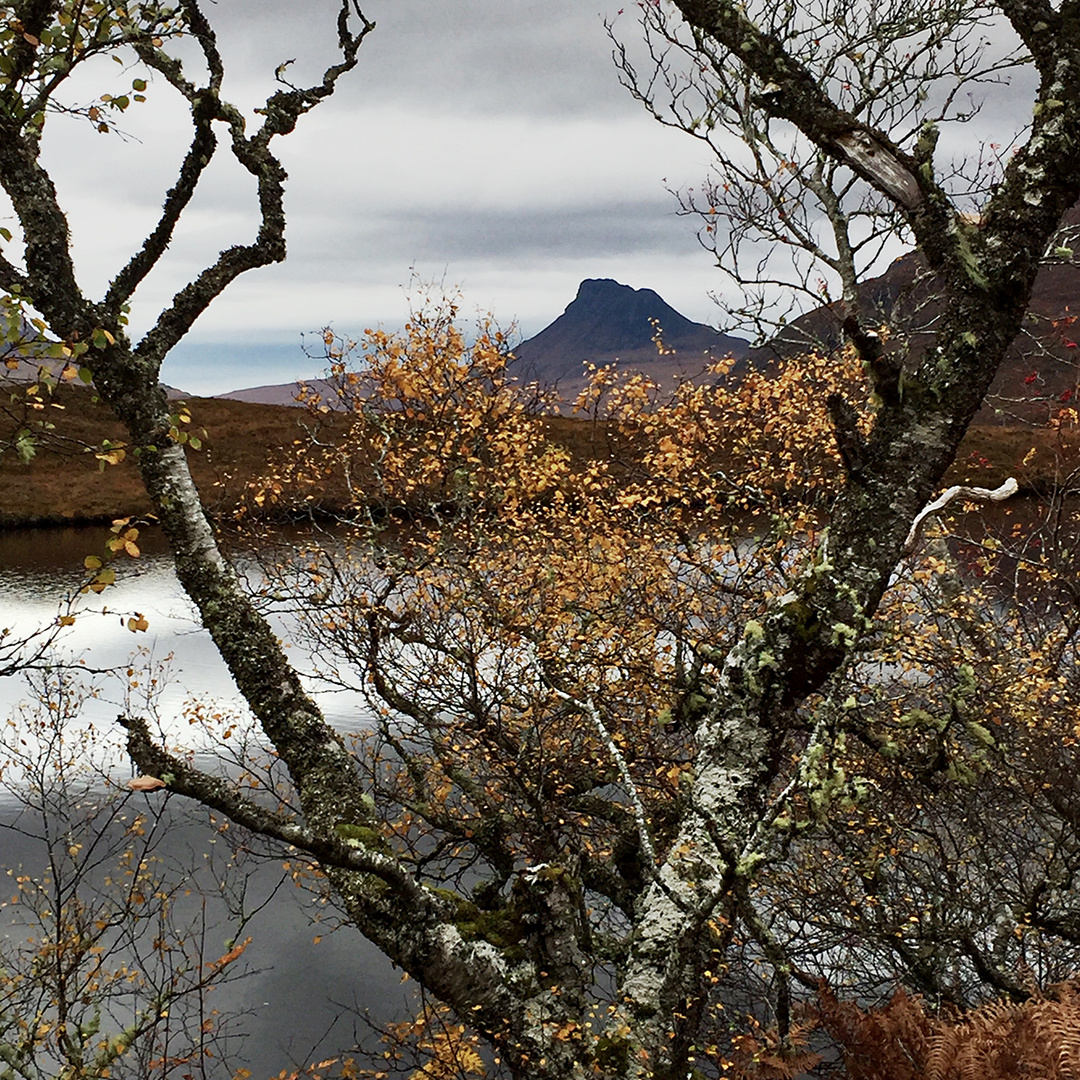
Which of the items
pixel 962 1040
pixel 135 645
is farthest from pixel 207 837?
pixel 962 1040

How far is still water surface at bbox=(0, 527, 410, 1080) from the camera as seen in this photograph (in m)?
18.7

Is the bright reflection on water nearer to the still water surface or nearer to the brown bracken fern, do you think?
the still water surface

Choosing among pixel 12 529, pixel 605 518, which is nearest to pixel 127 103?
pixel 605 518

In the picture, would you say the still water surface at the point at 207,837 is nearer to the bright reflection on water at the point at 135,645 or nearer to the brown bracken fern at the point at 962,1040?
the bright reflection on water at the point at 135,645

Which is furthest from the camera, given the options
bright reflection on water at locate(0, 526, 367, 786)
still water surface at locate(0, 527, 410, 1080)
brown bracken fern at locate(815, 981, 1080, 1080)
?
bright reflection on water at locate(0, 526, 367, 786)

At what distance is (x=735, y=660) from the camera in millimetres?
6410

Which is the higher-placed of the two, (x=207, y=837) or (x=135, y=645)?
(x=135, y=645)

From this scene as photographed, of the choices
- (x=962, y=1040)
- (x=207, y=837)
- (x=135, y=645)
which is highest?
(x=135, y=645)

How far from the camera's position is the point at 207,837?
24219mm

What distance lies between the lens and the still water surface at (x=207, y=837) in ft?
61.4

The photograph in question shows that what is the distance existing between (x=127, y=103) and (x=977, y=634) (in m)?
15.7

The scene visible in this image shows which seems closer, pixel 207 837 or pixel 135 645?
pixel 207 837

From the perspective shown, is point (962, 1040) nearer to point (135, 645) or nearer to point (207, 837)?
point (207, 837)

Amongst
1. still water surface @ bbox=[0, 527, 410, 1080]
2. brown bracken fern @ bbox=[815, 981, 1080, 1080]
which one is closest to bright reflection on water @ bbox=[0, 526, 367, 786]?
still water surface @ bbox=[0, 527, 410, 1080]
